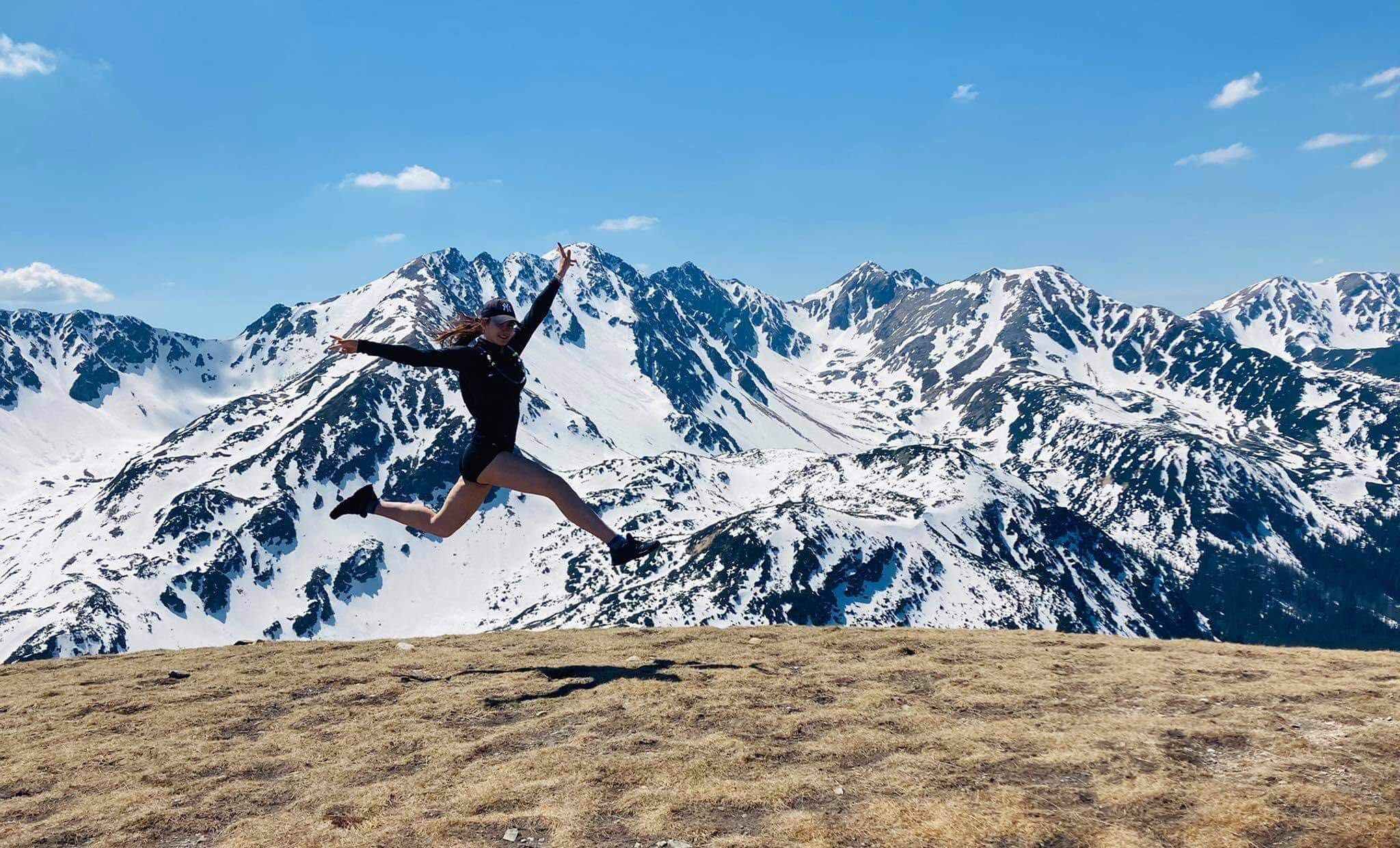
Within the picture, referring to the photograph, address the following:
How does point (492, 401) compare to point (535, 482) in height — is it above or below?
above

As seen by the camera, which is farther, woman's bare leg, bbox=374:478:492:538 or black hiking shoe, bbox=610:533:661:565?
woman's bare leg, bbox=374:478:492:538

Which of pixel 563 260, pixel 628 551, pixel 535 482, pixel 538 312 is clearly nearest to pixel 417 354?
pixel 538 312

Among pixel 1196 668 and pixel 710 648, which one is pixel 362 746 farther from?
pixel 1196 668

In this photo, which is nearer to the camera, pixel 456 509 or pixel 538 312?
pixel 456 509

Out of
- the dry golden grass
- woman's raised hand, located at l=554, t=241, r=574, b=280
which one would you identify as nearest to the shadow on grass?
the dry golden grass

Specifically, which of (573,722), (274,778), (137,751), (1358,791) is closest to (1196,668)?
(1358,791)

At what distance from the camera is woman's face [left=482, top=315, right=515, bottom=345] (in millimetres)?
14555

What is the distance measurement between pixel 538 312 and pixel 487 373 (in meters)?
2.08

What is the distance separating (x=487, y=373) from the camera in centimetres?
1456

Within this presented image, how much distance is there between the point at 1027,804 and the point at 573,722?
6868 mm

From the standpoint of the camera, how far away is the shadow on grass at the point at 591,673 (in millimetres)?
15312

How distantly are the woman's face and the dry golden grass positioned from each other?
20.8 feet

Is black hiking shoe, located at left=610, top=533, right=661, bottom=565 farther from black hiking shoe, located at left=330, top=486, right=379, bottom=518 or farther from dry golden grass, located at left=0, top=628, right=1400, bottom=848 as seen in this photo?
black hiking shoe, located at left=330, top=486, right=379, bottom=518

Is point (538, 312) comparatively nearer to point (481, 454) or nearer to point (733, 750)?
point (481, 454)
